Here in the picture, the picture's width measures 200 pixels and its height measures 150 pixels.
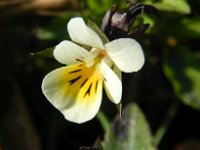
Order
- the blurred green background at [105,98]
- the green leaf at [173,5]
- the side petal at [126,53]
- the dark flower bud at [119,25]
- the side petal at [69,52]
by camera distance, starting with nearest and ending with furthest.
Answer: the side petal at [126,53] → the side petal at [69,52] → the dark flower bud at [119,25] → the green leaf at [173,5] → the blurred green background at [105,98]

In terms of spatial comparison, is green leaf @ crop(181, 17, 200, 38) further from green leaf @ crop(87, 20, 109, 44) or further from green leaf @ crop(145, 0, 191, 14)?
green leaf @ crop(87, 20, 109, 44)

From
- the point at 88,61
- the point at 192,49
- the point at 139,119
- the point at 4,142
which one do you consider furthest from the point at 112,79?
the point at 192,49

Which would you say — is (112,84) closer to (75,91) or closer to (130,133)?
(75,91)

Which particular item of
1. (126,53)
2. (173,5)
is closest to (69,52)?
(126,53)

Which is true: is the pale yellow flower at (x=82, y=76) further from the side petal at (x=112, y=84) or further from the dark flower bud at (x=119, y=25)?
the dark flower bud at (x=119, y=25)

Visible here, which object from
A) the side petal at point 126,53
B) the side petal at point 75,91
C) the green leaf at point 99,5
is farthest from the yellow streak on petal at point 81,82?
the green leaf at point 99,5
